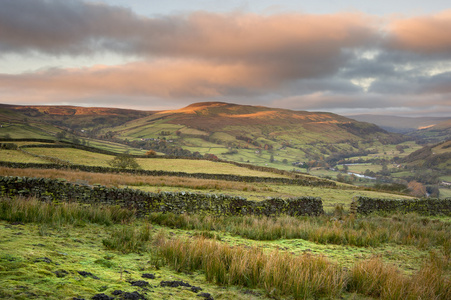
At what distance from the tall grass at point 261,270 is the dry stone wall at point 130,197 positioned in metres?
6.23

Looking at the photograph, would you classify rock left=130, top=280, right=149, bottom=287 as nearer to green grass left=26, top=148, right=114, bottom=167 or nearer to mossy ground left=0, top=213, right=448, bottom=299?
mossy ground left=0, top=213, right=448, bottom=299

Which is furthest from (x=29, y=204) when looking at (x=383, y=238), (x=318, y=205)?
(x=318, y=205)

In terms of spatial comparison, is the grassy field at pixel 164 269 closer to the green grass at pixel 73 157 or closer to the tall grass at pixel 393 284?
the tall grass at pixel 393 284

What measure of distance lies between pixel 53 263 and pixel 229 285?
2.79 metres

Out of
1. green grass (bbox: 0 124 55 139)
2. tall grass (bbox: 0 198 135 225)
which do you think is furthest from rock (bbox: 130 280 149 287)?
green grass (bbox: 0 124 55 139)

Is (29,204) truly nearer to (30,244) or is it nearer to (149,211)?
(30,244)

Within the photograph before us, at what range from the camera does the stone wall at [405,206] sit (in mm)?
18263

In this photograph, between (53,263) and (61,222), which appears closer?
(53,263)

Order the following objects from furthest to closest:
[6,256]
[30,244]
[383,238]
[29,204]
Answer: [383,238] < [29,204] < [30,244] < [6,256]

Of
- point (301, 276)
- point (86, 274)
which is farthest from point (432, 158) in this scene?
point (86, 274)

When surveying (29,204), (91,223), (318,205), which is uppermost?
(29,204)

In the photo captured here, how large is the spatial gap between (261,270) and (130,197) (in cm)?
839

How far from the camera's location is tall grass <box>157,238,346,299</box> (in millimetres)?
4367

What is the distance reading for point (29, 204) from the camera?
754 cm
